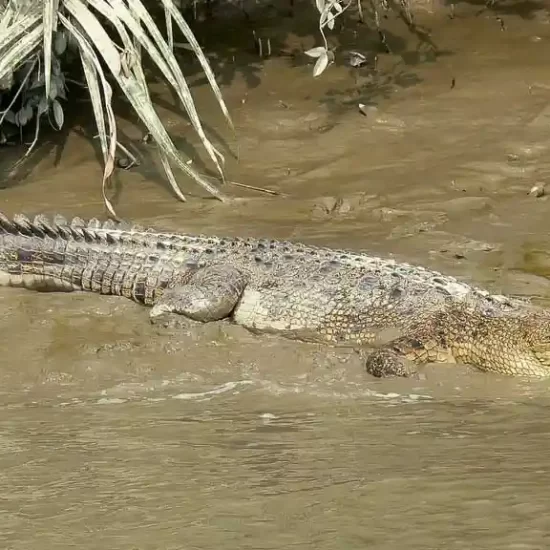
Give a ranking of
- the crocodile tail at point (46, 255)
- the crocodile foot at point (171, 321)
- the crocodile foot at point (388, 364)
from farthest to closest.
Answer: the crocodile tail at point (46, 255) → the crocodile foot at point (171, 321) → the crocodile foot at point (388, 364)

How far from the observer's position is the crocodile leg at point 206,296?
17.5 feet

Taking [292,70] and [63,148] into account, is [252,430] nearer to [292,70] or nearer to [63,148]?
[63,148]

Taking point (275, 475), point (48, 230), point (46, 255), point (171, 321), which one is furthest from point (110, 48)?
point (275, 475)

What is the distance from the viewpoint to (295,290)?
17.8 feet

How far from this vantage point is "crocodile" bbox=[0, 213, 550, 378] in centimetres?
485

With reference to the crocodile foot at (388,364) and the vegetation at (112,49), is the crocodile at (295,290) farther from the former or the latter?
the vegetation at (112,49)

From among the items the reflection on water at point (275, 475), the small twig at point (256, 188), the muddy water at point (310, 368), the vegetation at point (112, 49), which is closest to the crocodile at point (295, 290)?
the muddy water at point (310, 368)

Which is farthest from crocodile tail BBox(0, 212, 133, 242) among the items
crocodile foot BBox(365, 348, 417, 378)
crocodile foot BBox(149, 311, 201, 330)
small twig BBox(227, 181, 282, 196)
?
crocodile foot BBox(365, 348, 417, 378)

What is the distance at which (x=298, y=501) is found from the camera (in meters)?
2.82

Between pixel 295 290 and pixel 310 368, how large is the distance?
2.74 ft

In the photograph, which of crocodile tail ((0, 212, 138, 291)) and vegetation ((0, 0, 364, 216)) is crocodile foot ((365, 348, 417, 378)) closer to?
crocodile tail ((0, 212, 138, 291))

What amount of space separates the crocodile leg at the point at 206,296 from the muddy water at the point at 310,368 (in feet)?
0.49

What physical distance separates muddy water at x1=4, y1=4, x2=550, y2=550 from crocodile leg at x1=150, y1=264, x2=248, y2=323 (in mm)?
150

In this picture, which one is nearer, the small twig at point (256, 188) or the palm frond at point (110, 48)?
the palm frond at point (110, 48)
